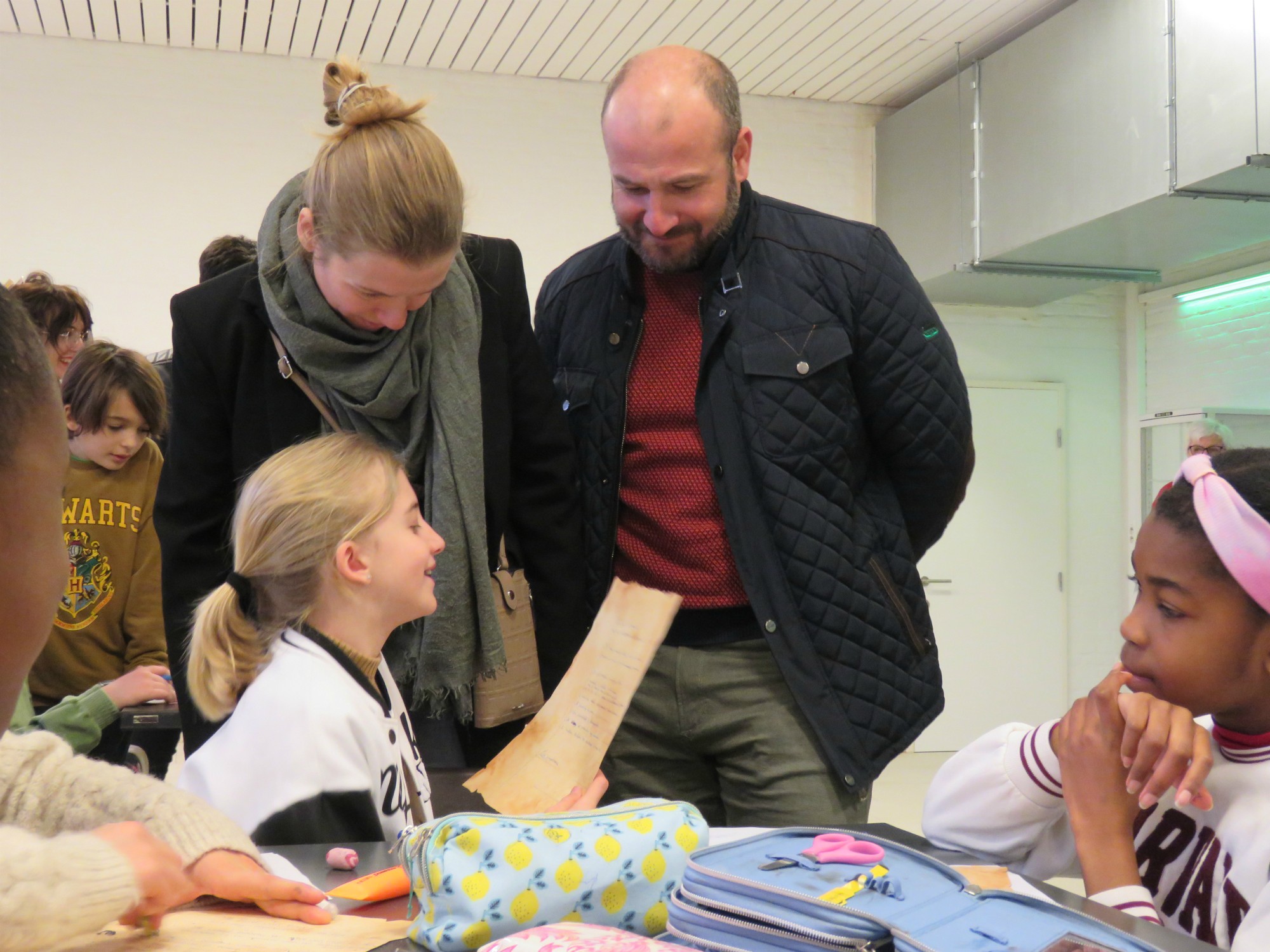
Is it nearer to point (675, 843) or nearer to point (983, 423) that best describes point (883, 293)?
point (675, 843)

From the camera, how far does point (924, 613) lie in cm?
192

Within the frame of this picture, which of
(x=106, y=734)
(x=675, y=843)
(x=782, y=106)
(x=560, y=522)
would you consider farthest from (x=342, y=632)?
(x=782, y=106)

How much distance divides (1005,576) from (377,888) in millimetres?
6131

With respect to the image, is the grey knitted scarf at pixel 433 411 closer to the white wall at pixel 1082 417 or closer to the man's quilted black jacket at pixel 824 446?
the man's quilted black jacket at pixel 824 446

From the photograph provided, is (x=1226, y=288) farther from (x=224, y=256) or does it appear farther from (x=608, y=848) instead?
(x=608, y=848)

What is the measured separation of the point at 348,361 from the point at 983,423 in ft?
18.6

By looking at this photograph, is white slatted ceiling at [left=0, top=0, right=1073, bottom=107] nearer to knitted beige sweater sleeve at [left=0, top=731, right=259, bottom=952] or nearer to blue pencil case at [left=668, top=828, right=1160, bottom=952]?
knitted beige sweater sleeve at [left=0, top=731, right=259, bottom=952]

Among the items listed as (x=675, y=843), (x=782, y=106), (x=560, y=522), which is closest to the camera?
(x=675, y=843)

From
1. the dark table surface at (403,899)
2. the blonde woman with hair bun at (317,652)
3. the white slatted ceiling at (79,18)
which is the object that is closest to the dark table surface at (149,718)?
the blonde woman with hair bun at (317,652)

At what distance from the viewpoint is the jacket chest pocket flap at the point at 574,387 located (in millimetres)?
1990

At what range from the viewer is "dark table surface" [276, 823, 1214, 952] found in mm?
967

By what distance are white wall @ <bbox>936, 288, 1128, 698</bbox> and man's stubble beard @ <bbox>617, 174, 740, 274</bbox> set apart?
5152 mm

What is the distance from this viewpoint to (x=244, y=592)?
1.66 metres

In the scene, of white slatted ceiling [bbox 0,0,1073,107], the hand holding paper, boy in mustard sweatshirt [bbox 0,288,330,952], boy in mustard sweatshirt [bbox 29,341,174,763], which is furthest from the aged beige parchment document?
white slatted ceiling [bbox 0,0,1073,107]
